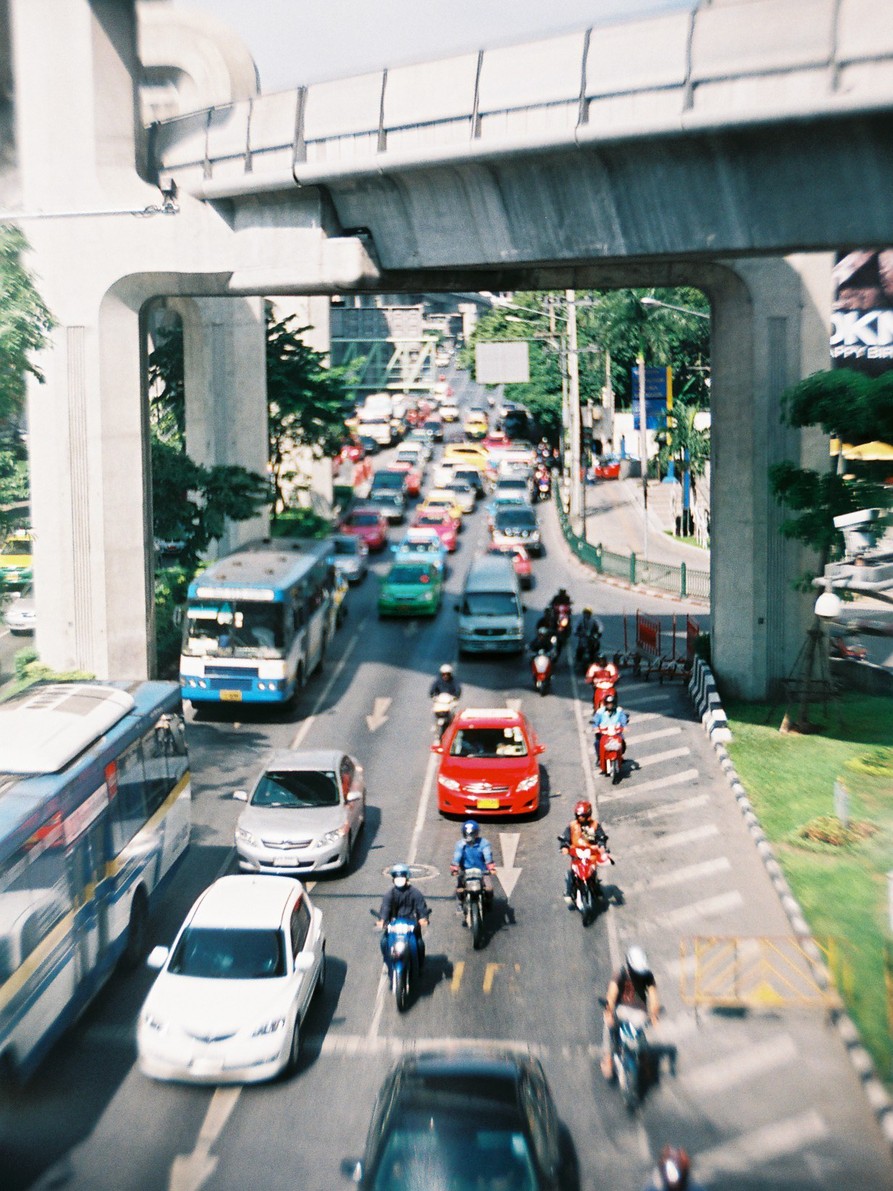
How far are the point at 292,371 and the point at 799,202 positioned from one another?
3598 centimetres

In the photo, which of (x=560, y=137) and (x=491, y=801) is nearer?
(x=560, y=137)

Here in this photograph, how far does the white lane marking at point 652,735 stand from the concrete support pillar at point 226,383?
69.6 ft

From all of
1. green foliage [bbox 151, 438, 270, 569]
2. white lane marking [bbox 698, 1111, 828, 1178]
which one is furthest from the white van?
white lane marking [bbox 698, 1111, 828, 1178]

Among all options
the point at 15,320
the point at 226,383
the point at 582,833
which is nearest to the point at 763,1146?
the point at 582,833

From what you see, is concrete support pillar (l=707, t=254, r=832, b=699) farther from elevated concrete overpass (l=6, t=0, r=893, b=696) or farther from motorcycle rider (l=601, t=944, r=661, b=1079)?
motorcycle rider (l=601, t=944, r=661, b=1079)

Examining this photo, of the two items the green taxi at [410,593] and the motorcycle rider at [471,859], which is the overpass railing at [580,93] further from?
the green taxi at [410,593]

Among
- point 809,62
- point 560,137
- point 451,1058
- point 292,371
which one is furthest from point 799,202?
point 292,371

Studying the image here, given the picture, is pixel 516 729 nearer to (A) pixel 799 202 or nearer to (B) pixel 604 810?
(B) pixel 604 810

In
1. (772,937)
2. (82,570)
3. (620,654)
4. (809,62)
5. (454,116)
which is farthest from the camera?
(620,654)

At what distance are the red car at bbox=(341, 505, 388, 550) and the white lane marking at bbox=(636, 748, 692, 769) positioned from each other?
30.1 meters

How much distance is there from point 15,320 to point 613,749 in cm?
1292

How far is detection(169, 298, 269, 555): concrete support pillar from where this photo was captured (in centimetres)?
4653

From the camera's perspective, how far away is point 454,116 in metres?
22.3

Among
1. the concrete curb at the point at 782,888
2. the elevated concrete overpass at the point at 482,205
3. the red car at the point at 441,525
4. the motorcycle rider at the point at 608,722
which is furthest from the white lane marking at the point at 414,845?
the red car at the point at 441,525
